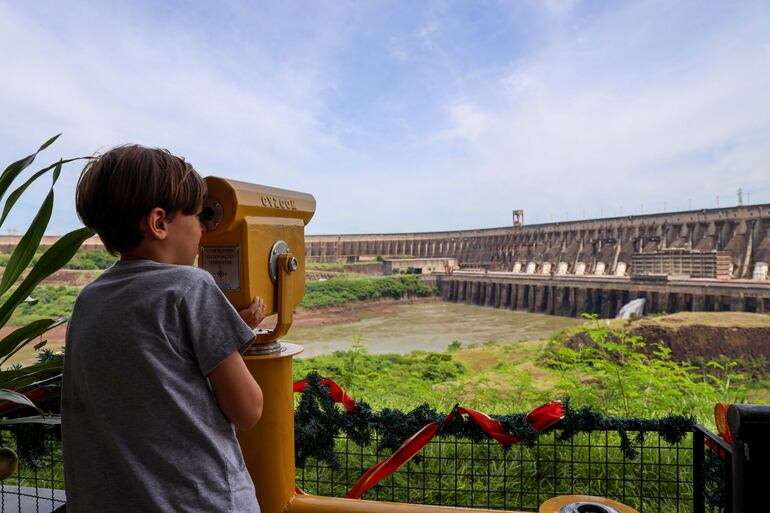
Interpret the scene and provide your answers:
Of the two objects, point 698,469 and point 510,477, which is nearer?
point 698,469

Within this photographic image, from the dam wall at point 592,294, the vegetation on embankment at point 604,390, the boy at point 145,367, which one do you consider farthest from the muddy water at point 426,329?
the boy at point 145,367

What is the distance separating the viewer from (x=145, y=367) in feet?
2.54

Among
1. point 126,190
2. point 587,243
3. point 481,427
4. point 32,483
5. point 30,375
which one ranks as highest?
point 587,243

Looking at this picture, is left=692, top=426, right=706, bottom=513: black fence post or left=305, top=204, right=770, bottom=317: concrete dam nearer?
left=692, top=426, right=706, bottom=513: black fence post

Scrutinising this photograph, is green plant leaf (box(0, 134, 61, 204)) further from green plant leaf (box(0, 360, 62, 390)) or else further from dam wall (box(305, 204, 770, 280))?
dam wall (box(305, 204, 770, 280))

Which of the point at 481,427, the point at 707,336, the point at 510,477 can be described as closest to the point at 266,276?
the point at 481,427

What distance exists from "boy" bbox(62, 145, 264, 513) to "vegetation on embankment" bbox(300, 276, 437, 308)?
22447 mm

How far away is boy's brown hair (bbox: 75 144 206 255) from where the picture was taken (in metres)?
0.79

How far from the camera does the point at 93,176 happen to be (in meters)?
0.79

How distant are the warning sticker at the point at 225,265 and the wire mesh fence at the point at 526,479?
1164 mm

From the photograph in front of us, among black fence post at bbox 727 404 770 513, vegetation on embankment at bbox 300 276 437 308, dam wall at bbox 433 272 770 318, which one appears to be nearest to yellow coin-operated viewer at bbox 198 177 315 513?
black fence post at bbox 727 404 770 513

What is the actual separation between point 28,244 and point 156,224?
40.4 inches

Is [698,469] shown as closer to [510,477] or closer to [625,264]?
[510,477]

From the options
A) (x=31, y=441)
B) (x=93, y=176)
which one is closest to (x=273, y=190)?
(x=93, y=176)
